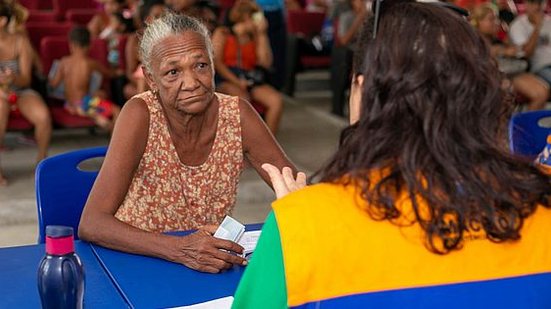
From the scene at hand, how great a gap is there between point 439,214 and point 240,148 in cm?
137

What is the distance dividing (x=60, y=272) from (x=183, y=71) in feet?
3.00

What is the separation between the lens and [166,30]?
8.08ft

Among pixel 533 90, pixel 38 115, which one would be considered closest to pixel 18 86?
pixel 38 115

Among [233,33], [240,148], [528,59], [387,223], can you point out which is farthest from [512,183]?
[528,59]

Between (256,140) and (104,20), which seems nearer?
(256,140)

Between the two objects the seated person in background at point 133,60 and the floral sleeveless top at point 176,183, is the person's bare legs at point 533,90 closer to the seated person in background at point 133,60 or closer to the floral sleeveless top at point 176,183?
the seated person in background at point 133,60

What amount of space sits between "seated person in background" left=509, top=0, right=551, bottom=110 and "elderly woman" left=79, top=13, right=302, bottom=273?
465 centimetres

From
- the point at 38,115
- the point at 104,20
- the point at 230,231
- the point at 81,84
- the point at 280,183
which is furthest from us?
the point at 104,20

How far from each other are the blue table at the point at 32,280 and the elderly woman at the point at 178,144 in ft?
0.67

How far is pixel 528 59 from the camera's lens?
6895mm

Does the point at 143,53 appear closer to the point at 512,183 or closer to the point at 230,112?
the point at 230,112

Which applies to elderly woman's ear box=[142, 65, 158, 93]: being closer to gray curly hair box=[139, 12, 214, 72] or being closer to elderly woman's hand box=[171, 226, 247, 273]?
gray curly hair box=[139, 12, 214, 72]

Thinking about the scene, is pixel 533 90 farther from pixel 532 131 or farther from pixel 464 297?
pixel 464 297

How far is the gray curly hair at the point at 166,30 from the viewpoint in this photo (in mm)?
2465
